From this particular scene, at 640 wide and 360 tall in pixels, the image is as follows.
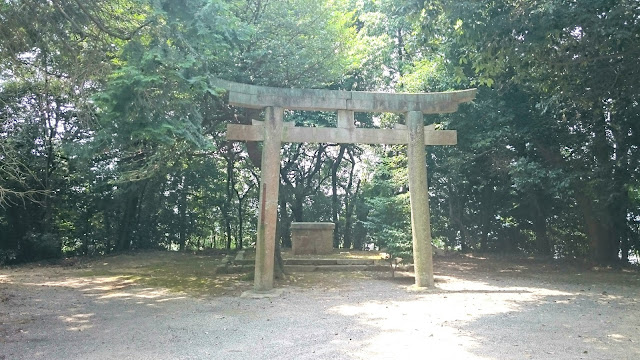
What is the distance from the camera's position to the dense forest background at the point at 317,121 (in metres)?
6.62

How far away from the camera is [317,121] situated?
13.5 m

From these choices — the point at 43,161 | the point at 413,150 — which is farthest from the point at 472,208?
the point at 43,161

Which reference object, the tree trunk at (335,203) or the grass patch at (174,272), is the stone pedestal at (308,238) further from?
the tree trunk at (335,203)

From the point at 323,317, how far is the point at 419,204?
3.42m

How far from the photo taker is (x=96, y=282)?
33.0 ft

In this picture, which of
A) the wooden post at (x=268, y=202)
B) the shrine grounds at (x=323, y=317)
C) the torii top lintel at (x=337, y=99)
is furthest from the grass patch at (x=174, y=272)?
the torii top lintel at (x=337, y=99)

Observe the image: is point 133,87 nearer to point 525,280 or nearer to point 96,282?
point 96,282

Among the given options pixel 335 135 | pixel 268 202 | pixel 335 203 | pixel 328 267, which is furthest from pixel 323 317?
pixel 335 203

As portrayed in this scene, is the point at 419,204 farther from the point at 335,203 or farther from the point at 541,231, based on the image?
the point at 335,203

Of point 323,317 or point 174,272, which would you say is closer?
point 323,317

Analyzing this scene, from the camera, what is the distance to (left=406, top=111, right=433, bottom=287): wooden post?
343 inches

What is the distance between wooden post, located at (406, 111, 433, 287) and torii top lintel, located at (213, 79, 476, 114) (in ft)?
0.93

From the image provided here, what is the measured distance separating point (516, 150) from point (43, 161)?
14.4 metres

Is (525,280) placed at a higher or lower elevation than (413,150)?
lower
